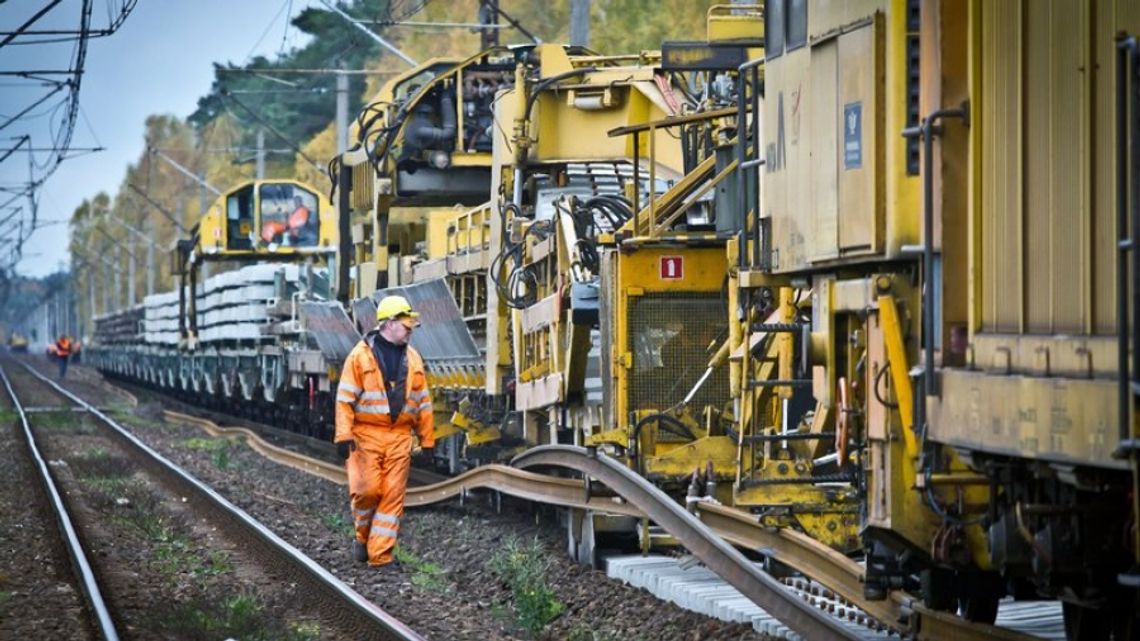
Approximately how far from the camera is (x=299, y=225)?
3738cm

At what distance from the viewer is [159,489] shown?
69.5 feet

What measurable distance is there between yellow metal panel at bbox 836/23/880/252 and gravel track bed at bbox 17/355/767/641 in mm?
2361

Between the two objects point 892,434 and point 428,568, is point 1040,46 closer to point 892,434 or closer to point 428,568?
point 892,434

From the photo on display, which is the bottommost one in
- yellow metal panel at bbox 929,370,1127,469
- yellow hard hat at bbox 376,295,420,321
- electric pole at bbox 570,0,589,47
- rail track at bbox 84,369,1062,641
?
rail track at bbox 84,369,1062,641

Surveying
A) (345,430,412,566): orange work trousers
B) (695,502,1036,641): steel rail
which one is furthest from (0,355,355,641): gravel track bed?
(695,502,1036,641): steel rail

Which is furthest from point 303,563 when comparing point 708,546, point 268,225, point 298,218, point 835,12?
point 268,225

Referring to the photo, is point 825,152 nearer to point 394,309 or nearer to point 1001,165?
point 1001,165

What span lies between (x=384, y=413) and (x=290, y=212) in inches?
957

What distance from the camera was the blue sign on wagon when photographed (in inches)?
320

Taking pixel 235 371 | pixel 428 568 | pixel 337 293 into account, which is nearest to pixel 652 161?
pixel 428 568

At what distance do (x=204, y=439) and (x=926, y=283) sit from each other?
24681 mm

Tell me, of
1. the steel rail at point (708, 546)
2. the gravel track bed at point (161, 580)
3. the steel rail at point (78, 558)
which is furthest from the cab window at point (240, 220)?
the steel rail at point (708, 546)

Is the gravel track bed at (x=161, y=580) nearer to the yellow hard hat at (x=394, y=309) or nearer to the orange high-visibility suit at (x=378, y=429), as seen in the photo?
the orange high-visibility suit at (x=378, y=429)

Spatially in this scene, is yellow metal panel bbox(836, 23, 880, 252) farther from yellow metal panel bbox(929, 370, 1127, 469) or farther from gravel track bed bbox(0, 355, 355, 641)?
gravel track bed bbox(0, 355, 355, 641)
